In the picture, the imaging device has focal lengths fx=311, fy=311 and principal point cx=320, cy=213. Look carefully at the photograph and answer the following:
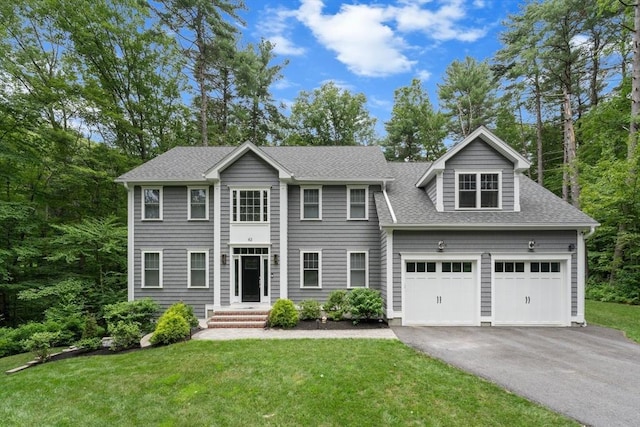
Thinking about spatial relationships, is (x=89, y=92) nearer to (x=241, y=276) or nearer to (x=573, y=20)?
(x=241, y=276)

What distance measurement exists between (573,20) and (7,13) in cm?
2888

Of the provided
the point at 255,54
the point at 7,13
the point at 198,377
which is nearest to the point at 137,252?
the point at 198,377

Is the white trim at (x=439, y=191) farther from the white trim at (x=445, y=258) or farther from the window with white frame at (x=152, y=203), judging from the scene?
the window with white frame at (x=152, y=203)

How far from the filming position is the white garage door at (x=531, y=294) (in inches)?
395

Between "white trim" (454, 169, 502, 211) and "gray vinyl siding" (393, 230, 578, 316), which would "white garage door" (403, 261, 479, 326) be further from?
"white trim" (454, 169, 502, 211)

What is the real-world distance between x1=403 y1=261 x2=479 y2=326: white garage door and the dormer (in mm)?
2086

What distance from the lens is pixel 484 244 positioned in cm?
1022

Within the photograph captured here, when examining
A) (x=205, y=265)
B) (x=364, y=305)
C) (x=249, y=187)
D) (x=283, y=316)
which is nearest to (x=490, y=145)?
(x=364, y=305)

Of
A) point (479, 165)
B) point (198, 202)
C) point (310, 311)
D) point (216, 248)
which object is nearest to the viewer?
point (310, 311)

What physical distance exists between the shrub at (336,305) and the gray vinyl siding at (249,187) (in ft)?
6.65

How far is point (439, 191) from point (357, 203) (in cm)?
305

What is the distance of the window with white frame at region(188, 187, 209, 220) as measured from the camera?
12.0 meters

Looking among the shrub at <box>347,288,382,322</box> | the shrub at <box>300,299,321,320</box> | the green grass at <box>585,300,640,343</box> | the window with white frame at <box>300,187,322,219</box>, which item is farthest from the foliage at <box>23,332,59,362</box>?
the green grass at <box>585,300,640,343</box>

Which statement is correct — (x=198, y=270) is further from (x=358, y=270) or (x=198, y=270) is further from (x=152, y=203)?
(x=358, y=270)
